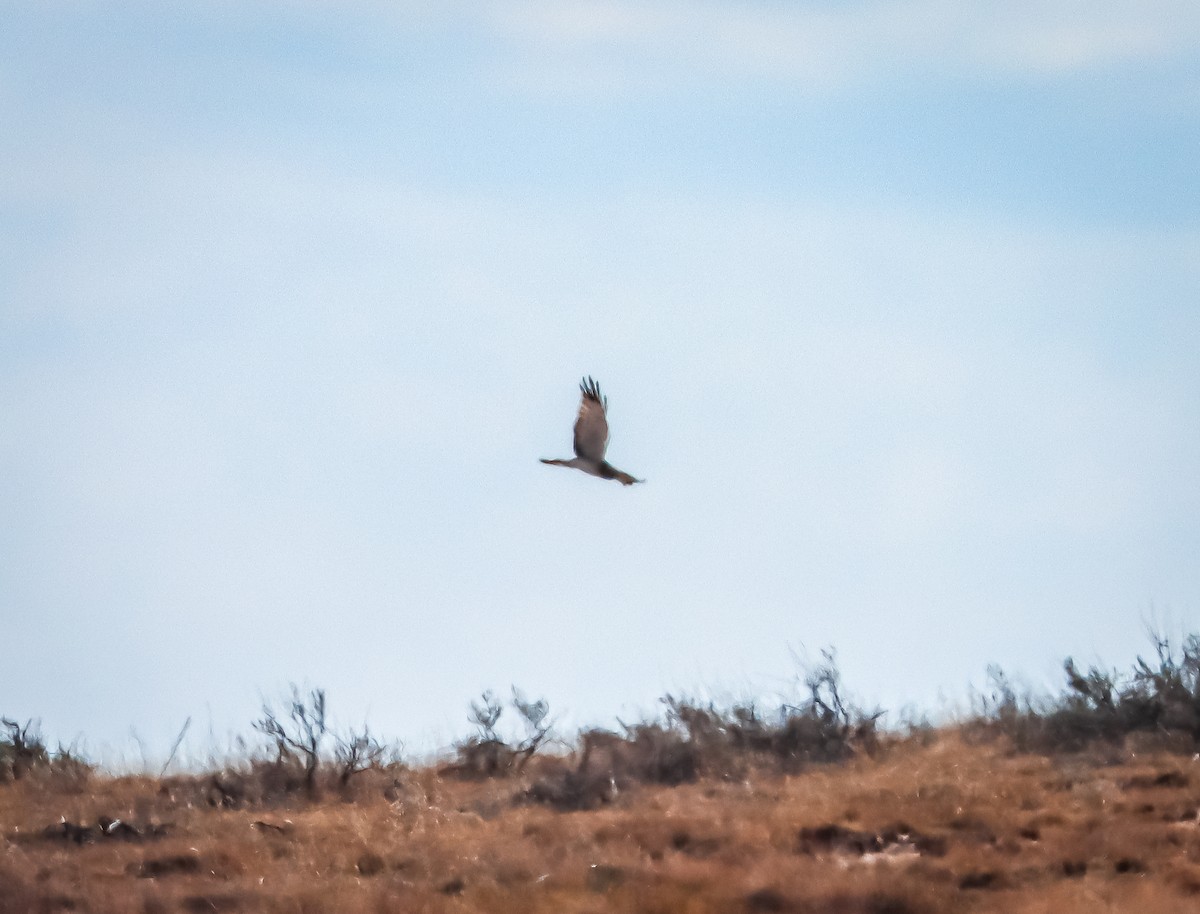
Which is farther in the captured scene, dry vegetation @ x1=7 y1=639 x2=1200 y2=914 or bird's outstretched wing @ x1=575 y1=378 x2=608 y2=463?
bird's outstretched wing @ x1=575 y1=378 x2=608 y2=463

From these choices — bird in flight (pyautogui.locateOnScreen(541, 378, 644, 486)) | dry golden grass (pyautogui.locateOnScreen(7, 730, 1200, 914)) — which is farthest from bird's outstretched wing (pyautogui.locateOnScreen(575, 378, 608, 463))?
dry golden grass (pyautogui.locateOnScreen(7, 730, 1200, 914))

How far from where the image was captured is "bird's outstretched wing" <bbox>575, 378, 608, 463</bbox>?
13.4 metres

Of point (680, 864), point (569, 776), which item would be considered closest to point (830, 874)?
point (680, 864)

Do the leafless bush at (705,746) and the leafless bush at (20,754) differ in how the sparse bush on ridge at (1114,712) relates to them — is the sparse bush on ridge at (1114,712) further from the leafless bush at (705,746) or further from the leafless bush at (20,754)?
the leafless bush at (20,754)

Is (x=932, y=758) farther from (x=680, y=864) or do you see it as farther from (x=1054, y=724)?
(x=680, y=864)

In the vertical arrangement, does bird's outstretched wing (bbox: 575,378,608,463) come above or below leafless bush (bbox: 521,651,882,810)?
above

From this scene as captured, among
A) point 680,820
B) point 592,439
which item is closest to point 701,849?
point 680,820

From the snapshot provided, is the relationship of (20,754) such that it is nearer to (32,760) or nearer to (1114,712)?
(32,760)

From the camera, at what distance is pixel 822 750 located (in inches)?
659

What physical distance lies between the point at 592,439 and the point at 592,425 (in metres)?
0.15

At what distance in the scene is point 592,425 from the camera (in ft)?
43.9

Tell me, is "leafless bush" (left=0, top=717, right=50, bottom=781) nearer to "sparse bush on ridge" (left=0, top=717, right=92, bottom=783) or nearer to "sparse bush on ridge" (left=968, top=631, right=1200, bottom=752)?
"sparse bush on ridge" (left=0, top=717, right=92, bottom=783)

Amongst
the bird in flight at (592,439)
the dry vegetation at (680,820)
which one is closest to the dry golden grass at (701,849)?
the dry vegetation at (680,820)

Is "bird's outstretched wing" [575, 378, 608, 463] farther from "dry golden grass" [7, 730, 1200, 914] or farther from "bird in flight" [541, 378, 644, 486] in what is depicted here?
"dry golden grass" [7, 730, 1200, 914]
